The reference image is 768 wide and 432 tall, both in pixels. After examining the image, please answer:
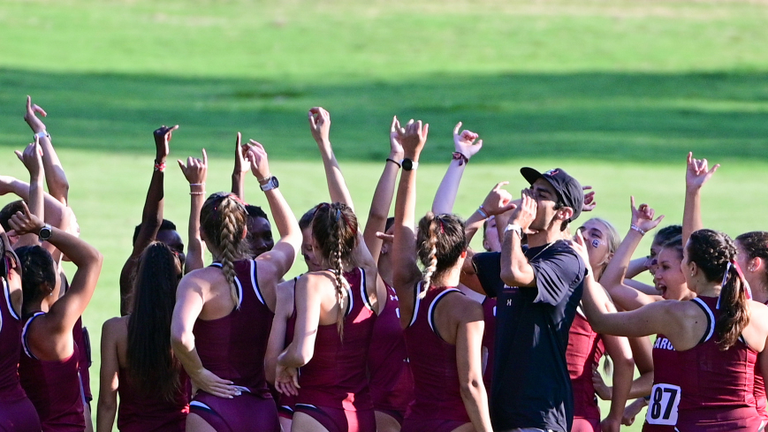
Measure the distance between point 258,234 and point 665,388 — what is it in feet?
7.84

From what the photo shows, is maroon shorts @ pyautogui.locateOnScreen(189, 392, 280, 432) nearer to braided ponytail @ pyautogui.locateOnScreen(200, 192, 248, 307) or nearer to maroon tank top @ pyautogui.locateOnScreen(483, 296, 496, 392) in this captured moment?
braided ponytail @ pyautogui.locateOnScreen(200, 192, 248, 307)

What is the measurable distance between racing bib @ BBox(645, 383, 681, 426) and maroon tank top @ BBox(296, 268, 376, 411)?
137 cm

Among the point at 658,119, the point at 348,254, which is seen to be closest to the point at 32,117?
the point at 348,254

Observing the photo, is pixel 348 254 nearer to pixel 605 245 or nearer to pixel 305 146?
pixel 605 245

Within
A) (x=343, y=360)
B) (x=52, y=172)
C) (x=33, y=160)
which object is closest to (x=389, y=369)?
(x=343, y=360)

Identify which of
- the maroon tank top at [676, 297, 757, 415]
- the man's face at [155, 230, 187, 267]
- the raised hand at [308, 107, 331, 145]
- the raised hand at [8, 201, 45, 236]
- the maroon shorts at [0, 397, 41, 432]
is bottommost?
the maroon shorts at [0, 397, 41, 432]

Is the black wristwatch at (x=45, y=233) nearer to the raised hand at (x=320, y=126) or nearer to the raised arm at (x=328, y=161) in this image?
the raised arm at (x=328, y=161)

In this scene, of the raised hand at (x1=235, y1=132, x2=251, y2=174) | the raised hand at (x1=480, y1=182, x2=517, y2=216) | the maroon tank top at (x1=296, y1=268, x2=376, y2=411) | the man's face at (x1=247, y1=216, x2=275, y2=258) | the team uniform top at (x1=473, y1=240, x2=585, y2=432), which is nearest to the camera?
the team uniform top at (x1=473, y1=240, x2=585, y2=432)

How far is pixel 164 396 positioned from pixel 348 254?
1.11 metres

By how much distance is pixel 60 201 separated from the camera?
7078mm

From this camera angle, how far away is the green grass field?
71.5ft

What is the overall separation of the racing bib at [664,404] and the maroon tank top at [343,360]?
53.9 inches

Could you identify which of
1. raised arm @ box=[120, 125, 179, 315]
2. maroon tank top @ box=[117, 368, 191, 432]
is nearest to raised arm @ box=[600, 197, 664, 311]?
maroon tank top @ box=[117, 368, 191, 432]

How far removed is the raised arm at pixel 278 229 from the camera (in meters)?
5.43
